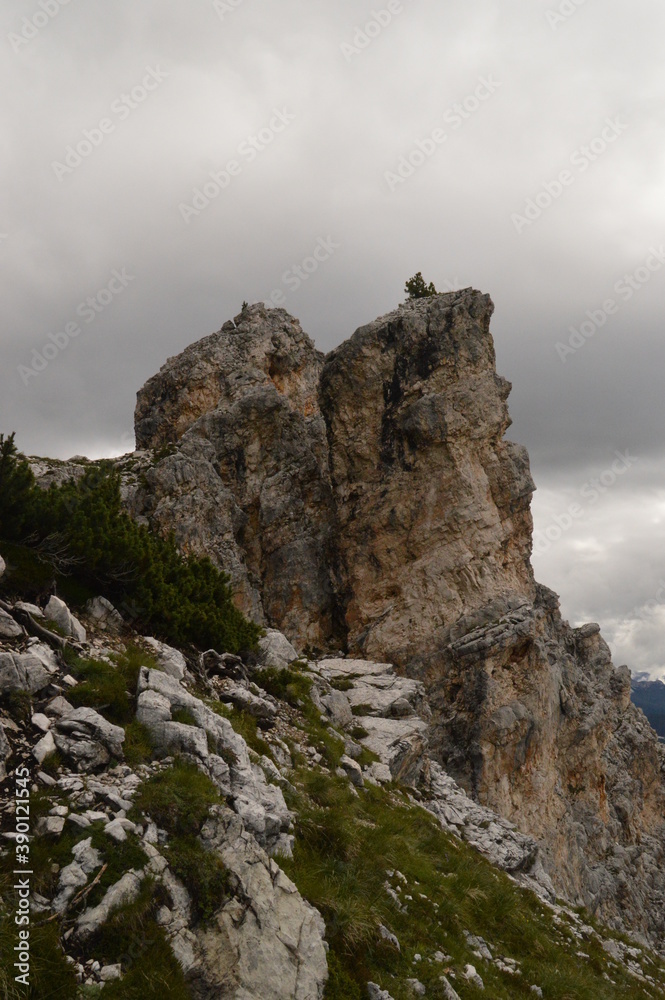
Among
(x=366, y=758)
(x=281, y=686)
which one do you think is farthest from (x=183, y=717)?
(x=366, y=758)

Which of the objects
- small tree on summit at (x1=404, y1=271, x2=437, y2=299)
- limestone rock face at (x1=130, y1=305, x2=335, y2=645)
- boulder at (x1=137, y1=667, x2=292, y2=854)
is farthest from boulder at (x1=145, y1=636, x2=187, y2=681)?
small tree on summit at (x1=404, y1=271, x2=437, y2=299)

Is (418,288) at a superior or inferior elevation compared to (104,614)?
superior

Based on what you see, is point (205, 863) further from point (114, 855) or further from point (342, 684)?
point (342, 684)

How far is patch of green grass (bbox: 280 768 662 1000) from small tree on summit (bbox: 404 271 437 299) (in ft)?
155

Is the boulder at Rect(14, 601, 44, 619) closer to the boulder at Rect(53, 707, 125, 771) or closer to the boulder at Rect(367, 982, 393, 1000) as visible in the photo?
the boulder at Rect(53, 707, 125, 771)

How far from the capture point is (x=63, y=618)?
45.1 feet

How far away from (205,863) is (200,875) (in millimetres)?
189

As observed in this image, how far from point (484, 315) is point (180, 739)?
47607mm

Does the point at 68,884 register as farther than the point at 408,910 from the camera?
No

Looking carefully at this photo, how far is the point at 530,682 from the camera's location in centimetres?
4312

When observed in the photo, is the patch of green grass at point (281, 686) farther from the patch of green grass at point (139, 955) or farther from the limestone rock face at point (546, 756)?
the limestone rock face at point (546, 756)

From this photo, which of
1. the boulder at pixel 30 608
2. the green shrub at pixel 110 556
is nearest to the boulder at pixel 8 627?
the boulder at pixel 30 608

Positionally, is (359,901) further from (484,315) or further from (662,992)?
(484,315)

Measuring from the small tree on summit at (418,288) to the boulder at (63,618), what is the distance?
48330 mm
